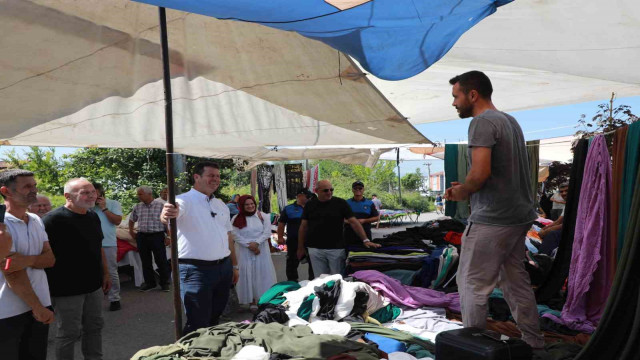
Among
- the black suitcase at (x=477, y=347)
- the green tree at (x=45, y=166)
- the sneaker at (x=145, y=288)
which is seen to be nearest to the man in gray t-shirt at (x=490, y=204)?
the black suitcase at (x=477, y=347)

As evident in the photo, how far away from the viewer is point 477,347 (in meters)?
2.38

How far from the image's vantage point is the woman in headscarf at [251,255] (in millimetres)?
6531

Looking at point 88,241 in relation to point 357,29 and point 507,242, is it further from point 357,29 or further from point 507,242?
point 507,242

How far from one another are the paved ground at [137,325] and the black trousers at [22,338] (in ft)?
5.24

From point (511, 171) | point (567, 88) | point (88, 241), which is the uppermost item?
point (567, 88)

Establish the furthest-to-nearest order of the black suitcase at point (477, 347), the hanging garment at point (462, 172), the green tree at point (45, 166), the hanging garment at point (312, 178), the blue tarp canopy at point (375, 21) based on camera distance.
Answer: the green tree at point (45, 166)
the hanging garment at point (312, 178)
the hanging garment at point (462, 172)
the blue tarp canopy at point (375, 21)
the black suitcase at point (477, 347)

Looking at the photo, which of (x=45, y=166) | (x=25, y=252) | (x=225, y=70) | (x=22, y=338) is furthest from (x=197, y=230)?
(x=45, y=166)

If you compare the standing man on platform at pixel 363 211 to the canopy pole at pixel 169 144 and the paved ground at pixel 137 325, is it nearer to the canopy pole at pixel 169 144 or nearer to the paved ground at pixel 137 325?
the paved ground at pixel 137 325

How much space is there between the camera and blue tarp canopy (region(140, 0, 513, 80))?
8.11 feet

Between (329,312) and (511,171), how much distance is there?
2056mm

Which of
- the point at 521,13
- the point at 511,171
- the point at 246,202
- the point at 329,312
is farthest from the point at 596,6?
the point at 246,202

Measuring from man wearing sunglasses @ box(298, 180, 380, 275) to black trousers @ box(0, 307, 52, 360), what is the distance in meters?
3.43

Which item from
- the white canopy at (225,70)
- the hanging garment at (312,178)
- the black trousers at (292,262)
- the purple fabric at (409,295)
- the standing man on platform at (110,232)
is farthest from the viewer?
the hanging garment at (312,178)

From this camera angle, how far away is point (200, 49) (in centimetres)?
415
